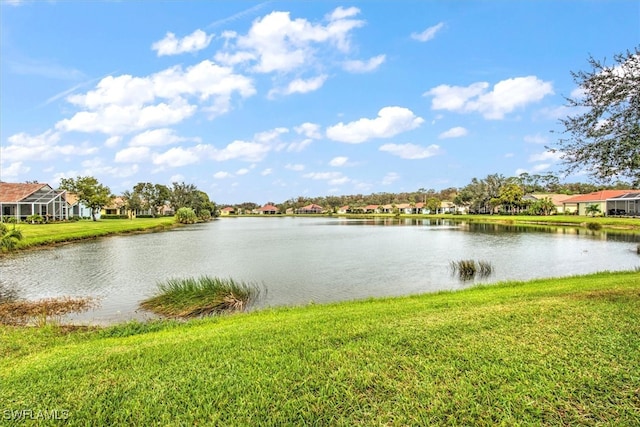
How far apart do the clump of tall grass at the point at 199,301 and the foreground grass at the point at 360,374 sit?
18.1ft

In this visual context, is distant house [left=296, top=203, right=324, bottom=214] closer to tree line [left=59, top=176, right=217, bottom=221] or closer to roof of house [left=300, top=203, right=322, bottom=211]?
roof of house [left=300, top=203, right=322, bottom=211]

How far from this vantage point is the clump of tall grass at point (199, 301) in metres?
12.1

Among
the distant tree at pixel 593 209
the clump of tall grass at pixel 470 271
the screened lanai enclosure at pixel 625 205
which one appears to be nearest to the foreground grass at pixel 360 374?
the clump of tall grass at pixel 470 271

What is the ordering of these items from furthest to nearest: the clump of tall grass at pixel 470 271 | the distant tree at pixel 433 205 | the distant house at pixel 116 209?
1. the distant tree at pixel 433 205
2. the distant house at pixel 116 209
3. the clump of tall grass at pixel 470 271

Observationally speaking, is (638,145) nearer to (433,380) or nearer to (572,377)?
(572,377)

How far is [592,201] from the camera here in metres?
71.9

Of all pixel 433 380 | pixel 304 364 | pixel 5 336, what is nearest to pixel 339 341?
pixel 304 364

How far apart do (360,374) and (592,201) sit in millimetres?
84439

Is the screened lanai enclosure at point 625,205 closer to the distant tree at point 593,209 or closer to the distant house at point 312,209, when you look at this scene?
the distant tree at point 593,209

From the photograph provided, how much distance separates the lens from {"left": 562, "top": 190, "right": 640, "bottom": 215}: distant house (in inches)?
2685

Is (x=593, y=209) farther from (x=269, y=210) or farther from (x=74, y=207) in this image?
(x=269, y=210)

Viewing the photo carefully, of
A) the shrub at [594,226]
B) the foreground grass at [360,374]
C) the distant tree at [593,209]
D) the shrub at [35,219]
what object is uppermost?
the shrub at [35,219]

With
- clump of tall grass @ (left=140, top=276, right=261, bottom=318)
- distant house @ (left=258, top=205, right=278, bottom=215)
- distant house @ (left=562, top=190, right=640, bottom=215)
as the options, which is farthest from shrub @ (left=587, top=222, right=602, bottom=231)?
distant house @ (left=258, top=205, right=278, bottom=215)

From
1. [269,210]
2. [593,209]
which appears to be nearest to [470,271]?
[593,209]
